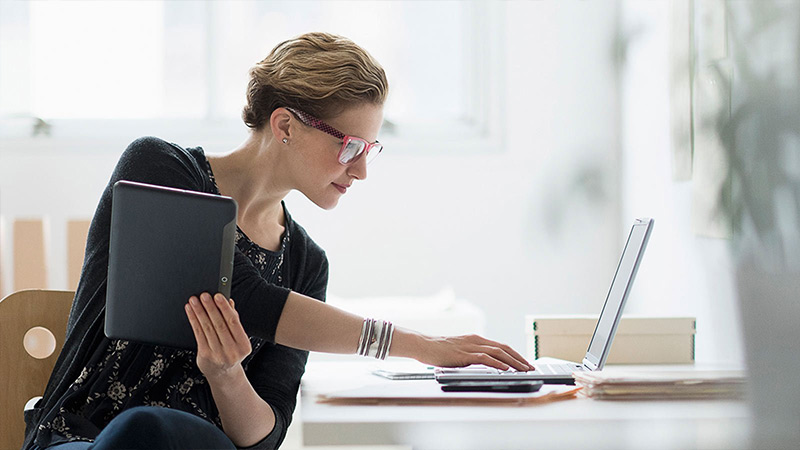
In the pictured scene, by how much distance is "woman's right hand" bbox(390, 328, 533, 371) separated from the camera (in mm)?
1151

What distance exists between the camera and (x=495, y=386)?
3.69 feet

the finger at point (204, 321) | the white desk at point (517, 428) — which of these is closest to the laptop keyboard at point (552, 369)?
the white desk at point (517, 428)

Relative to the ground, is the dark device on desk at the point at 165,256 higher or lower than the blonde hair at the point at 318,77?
lower

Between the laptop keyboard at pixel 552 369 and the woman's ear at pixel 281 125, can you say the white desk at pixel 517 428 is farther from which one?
the woman's ear at pixel 281 125

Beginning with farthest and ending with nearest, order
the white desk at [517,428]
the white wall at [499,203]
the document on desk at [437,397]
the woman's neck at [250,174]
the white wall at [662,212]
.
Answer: the white wall at [499,203], the white wall at [662,212], the woman's neck at [250,174], the document on desk at [437,397], the white desk at [517,428]

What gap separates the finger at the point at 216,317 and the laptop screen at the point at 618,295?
1.92 feet

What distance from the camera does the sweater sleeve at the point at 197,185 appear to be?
112cm

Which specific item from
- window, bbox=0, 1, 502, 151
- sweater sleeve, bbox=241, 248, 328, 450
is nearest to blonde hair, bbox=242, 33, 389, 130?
sweater sleeve, bbox=241, 248, 328, 450

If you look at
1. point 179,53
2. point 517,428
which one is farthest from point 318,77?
point 179,53

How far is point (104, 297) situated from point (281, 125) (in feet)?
1.26

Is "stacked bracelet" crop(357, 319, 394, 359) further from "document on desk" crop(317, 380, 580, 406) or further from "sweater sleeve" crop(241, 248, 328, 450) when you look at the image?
"sweater sleeve" crop(241, 248, 328, 450)

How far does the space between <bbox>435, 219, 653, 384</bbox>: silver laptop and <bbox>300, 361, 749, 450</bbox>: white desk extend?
10cm

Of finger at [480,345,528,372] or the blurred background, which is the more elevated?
the blurred background

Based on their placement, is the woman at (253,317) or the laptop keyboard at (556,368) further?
the laptop keyboard at (556,368)
